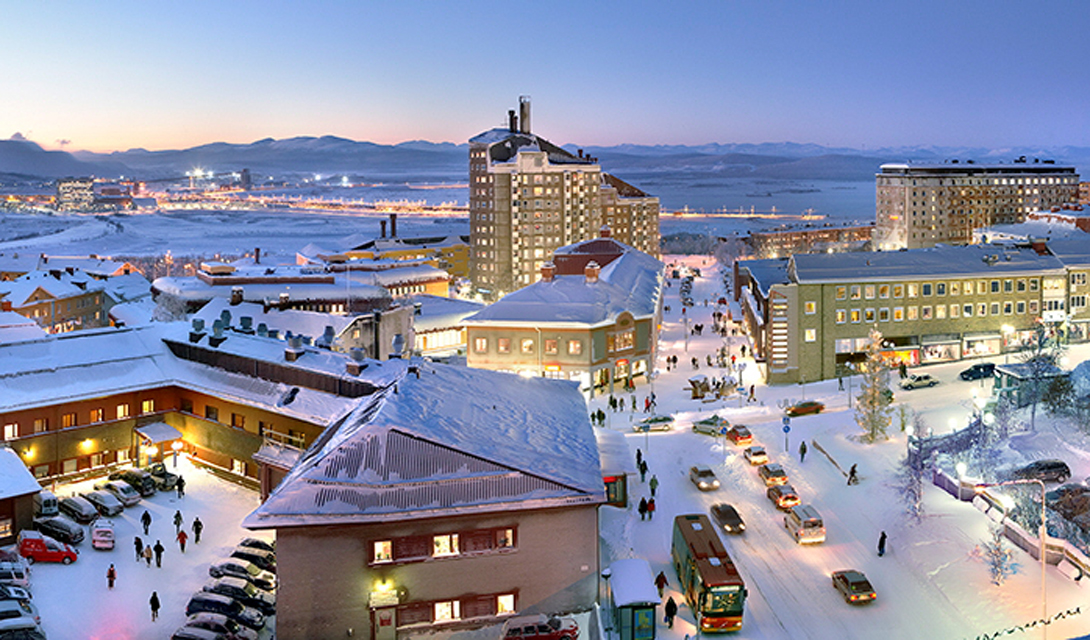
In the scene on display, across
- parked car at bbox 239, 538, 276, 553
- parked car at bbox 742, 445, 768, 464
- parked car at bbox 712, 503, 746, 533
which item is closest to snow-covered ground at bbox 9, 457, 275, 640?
parked car at bbox 239, 538, 276, 553

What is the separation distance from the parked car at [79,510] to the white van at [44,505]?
772 millimetres

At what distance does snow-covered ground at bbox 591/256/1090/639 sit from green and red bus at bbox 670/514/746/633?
0.59 meters

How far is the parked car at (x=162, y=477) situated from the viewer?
3962 cm

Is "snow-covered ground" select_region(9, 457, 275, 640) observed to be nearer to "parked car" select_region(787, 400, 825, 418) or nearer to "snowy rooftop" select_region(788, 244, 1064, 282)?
"parked car" select_region(787, 400, 825, 418)

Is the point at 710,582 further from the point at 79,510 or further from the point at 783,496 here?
the point at 79,510

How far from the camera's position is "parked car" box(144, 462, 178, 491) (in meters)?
39.6

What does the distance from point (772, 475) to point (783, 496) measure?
95.2 inches

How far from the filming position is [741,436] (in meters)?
→ 46.5

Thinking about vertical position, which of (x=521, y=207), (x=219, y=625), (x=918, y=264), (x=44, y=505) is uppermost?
(x=521, y=207)

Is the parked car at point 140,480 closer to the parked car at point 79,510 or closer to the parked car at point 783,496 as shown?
the parked car at point 79,510

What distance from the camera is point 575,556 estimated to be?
26.6 metres

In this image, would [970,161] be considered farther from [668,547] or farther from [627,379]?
[668,547]

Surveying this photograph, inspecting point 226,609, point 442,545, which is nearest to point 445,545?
point 442,545

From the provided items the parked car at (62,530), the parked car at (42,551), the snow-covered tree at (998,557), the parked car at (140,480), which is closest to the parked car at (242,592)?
the parked car at (42,551)
